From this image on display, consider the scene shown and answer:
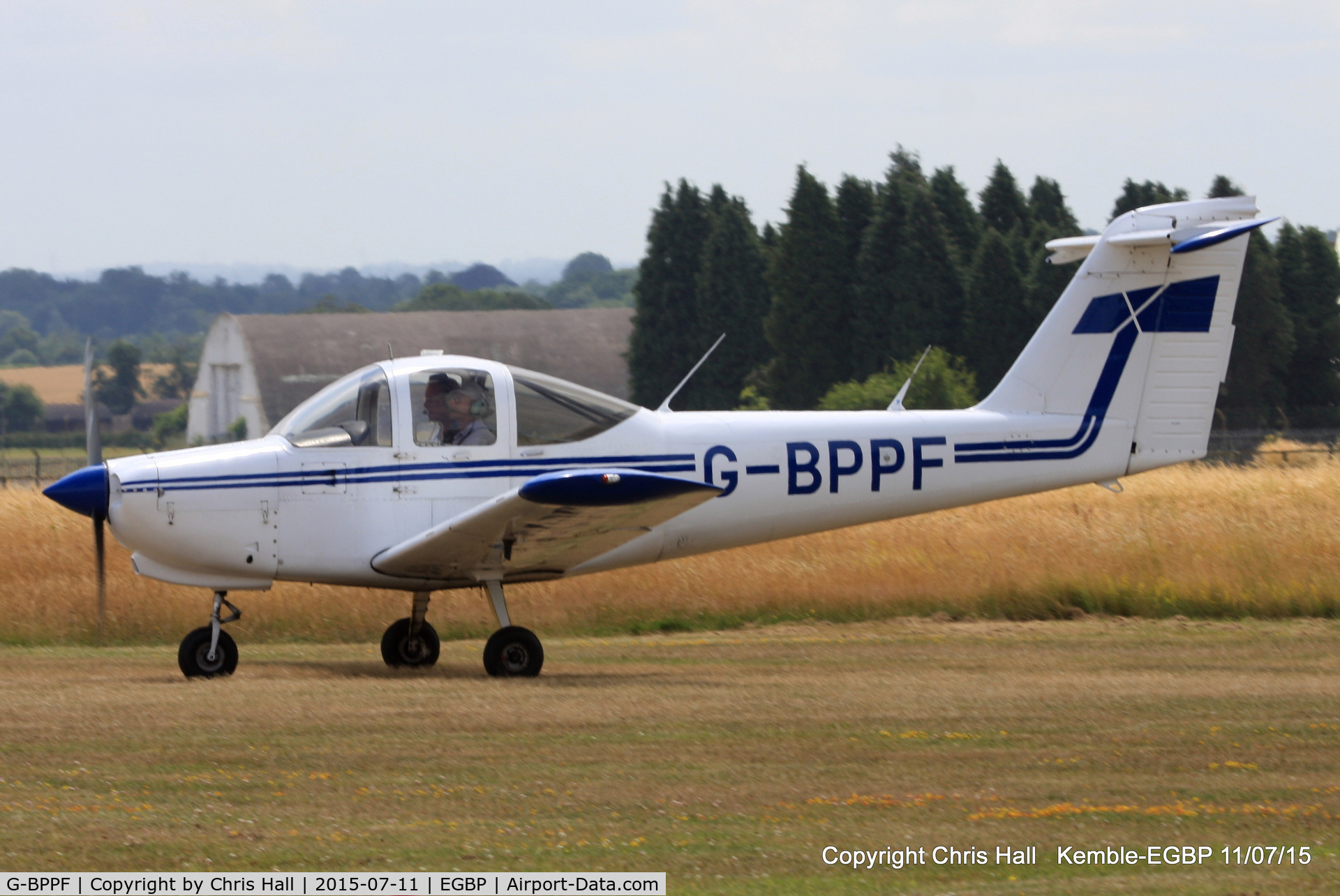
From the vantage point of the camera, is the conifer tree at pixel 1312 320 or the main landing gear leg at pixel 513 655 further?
the conifer tree at pixel 1312 320

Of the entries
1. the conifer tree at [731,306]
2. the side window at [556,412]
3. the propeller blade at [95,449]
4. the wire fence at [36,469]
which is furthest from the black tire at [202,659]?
the conifer tree at [731,306]

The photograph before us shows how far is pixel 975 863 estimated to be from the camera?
5.62 meters

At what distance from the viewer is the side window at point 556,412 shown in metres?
10.7

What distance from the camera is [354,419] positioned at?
10.5 meters

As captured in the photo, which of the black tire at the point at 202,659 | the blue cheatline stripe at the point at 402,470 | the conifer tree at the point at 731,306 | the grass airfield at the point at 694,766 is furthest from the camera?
the conifer tree at the point at 731,306

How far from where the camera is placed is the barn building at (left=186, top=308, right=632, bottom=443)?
55.3 metres

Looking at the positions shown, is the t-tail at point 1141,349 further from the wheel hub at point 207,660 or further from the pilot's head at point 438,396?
the wheel hub at point 207,660

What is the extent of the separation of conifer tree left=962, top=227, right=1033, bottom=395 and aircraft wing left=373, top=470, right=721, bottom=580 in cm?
3049

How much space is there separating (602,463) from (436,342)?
168 feet

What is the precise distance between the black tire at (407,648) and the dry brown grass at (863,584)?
99.1 inches

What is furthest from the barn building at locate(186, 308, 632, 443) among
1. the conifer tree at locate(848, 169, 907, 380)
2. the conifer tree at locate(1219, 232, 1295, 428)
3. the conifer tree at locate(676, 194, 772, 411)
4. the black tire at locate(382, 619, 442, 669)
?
the black tire at locate(382, 619, 442, 669)

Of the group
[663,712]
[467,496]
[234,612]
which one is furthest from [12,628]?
[663,712]

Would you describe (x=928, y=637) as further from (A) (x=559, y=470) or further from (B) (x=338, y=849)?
A: (B) (x=338, y=849)

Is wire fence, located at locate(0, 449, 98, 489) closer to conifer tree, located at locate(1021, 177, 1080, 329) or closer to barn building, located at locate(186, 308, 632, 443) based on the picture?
barn building, located at locate(186, 308, 632, 443)
